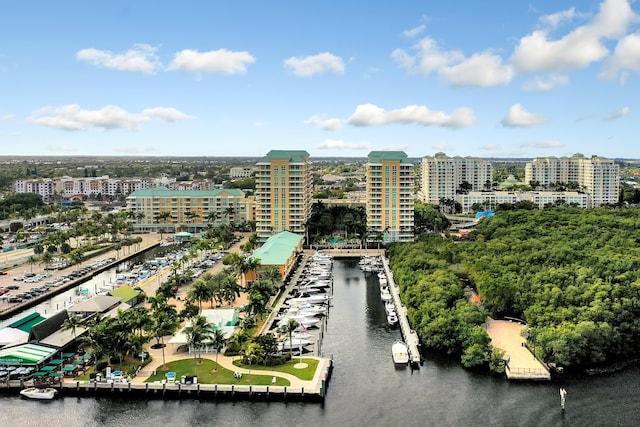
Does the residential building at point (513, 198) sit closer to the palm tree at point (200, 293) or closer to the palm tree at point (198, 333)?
the palm tree at point (200, 293)

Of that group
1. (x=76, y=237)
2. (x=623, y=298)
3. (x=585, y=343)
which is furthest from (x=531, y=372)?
(x=76, y=237)

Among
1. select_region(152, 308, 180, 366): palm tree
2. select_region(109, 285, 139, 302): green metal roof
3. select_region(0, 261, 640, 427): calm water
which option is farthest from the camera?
select_region(109, 285, 139, 302): green metal roof

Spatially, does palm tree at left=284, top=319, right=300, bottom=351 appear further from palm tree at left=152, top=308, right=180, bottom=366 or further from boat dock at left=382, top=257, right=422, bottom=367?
boat dock at left=382, top=257, right=422, bottom=367

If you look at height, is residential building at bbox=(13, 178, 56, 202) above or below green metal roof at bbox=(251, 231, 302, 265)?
above

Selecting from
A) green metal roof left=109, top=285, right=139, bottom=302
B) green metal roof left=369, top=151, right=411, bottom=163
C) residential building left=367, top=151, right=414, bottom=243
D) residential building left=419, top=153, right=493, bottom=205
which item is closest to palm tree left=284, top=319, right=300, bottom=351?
green metal roof left=109, top=285, right=139, bottom=302

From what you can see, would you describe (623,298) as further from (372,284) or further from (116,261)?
(116,261)

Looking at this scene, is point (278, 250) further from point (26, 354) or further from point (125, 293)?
point (26, 354)

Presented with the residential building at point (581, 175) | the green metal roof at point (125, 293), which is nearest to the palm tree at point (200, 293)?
the green metal roof at point (125, 293)
